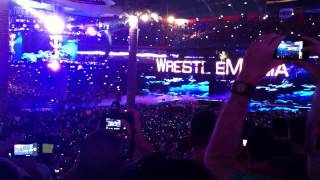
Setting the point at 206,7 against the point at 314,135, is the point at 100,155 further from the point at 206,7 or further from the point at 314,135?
the point at 206,7

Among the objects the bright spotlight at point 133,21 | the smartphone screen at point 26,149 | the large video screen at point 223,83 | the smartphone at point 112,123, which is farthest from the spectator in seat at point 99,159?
the large video screen at point 223,83

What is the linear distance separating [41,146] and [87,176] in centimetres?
373

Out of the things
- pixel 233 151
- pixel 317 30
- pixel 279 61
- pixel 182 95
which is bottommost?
pixel 182 95

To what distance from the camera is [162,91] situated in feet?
98.0

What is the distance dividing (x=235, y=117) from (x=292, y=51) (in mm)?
679

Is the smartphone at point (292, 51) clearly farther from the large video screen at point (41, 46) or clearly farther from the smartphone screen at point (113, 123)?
the large video screen at point (41, 46)

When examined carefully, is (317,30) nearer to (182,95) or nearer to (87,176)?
(182,95)

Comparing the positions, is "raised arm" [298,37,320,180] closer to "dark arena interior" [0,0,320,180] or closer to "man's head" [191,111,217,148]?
"dark arena interior" [0,0,320,180]

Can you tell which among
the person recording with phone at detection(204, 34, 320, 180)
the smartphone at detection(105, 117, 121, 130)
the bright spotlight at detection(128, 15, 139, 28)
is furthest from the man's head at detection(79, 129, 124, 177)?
the bright spotlight at detection(128, 15, 139, 28)

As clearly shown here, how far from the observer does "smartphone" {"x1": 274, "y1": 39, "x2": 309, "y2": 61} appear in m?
2.21

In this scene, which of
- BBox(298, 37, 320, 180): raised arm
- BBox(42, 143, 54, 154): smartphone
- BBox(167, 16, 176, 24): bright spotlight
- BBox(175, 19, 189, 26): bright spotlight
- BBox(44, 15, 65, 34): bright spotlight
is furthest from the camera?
BBox(175, 19, 189, 26): bright spotlight

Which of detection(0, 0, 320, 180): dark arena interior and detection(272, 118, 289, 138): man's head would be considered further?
detection(272, 118, 289, 138): man's head

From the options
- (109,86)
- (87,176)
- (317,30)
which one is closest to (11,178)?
(87,176)

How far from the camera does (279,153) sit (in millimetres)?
3020
